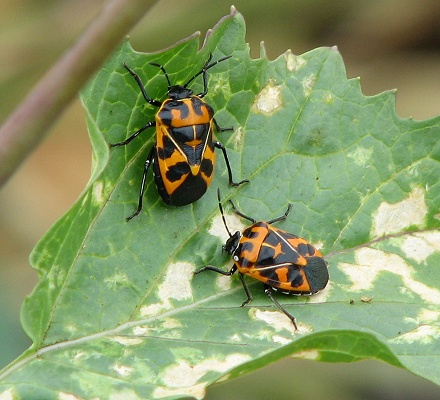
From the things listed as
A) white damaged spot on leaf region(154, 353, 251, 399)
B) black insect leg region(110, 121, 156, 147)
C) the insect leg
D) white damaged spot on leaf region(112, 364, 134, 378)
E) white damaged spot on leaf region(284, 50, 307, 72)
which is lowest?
white damaged spot on leaf region(112, 364, 134, 378)

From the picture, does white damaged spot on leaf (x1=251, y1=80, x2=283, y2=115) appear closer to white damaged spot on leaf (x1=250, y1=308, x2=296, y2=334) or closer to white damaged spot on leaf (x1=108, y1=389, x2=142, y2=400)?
white damaged spot on leaf (x1=250, y1=308, x2=296, y2=334)

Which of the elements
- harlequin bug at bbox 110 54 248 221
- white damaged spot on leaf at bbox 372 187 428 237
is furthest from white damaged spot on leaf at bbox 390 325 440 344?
harlequin bug at bbox 110 54 248 221

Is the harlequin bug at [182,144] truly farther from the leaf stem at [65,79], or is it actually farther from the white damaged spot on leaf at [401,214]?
the leaf stem at [65,79]

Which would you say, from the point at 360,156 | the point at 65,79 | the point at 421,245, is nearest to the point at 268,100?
the point at 360,156

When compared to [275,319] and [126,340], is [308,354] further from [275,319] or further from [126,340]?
[126,340]

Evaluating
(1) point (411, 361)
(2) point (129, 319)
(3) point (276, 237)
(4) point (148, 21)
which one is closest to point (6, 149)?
(2) point (129, 319)

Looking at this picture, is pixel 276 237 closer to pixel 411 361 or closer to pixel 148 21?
pixel 411 361

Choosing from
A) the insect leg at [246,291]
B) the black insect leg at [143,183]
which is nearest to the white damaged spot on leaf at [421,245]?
the insect leg at [246,291]
